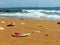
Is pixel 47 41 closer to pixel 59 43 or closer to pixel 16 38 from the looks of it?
pixel 59 43

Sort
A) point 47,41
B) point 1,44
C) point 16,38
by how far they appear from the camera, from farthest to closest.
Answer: point 16,38, point 47,41, point 1,44

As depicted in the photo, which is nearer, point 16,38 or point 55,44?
point 55,44

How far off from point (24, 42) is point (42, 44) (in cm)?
53

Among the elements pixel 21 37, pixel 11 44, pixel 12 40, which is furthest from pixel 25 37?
pixel 11 44

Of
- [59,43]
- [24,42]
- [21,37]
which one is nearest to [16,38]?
[21,37]

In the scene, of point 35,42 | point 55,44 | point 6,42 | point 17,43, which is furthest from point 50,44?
point 6,42

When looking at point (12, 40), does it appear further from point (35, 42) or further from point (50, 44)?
point (50, 44)

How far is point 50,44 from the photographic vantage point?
16.2 feet

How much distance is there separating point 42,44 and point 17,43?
678mm

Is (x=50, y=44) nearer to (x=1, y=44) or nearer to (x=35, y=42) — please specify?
(x=35, y=42)

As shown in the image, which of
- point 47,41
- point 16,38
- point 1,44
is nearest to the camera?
point 1,44

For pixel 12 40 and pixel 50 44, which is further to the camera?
pixel 12 40

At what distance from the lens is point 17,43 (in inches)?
199

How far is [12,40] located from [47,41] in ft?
3.30
